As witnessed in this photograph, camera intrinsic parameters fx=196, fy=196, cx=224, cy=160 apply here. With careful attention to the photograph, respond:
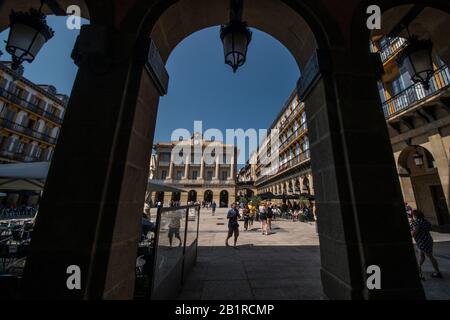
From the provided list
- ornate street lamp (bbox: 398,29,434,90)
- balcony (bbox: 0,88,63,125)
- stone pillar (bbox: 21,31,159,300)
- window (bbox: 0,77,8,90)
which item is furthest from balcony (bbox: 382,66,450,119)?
window (bbox: 0,77,8,90)

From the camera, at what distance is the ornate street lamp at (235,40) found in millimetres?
2537

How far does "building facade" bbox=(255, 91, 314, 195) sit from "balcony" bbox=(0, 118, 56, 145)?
1219 inches

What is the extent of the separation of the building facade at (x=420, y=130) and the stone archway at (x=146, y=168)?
833 cm

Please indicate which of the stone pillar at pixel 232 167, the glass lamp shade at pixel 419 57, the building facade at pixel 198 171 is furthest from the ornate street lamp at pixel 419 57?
the stone pillar at pixel 232 167

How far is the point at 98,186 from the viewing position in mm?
1908

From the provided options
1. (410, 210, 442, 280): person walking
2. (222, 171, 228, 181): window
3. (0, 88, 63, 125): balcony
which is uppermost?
(0, 88, 63, 125): balcony

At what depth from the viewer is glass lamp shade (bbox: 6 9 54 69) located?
7.89 feet

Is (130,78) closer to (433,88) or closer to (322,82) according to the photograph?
(322,82)

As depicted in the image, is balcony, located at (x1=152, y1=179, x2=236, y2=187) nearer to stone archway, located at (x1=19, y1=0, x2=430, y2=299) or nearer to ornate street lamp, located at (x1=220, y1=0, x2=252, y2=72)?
stone archway, located at (x1=19, y1=0, x2=430, y2=299)

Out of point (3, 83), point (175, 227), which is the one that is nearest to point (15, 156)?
point (3, 83)

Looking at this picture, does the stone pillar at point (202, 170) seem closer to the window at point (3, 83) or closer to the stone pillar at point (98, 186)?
the window at point (3, 83)

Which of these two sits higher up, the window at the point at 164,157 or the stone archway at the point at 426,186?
the window at the point at 164,157

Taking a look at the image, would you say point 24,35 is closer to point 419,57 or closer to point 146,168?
point 146,168
